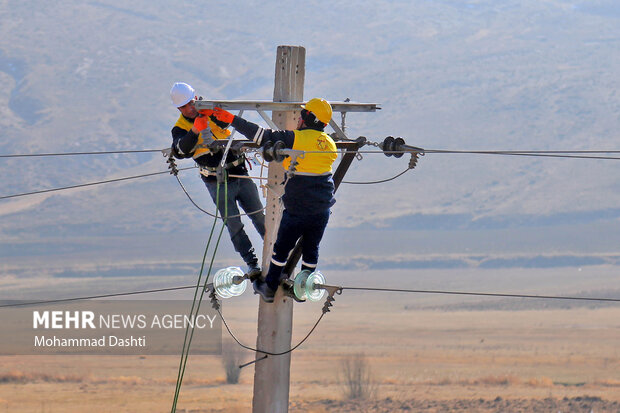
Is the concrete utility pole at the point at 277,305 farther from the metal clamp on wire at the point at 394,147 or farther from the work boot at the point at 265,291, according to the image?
the metal clamp on wire at the point at 394,147

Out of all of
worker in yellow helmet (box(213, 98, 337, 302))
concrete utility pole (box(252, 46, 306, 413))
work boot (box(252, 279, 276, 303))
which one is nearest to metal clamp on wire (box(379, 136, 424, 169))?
concrete utility pole (box(252, 46, 306, 413))

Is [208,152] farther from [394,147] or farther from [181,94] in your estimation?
[394,147]

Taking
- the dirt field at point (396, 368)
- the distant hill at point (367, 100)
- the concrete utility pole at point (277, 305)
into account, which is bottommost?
the concrete utility pole at point (277, 305)

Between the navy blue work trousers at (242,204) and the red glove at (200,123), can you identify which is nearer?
the red glove at (200,123)

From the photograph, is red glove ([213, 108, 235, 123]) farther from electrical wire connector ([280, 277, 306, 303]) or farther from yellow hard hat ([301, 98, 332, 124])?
electrical wire connector ([280, 277, 306, 303])

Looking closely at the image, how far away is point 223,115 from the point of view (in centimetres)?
1208

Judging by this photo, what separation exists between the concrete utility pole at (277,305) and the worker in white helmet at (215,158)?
0.39 meters

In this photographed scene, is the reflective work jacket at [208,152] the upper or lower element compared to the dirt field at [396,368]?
lower

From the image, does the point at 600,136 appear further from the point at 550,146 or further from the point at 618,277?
the point at 618,277

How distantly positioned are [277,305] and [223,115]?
6.73 ft

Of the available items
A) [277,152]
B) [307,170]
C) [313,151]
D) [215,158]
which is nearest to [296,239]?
[307,170]

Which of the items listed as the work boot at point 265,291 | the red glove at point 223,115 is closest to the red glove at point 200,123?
the red glove at point 223,115

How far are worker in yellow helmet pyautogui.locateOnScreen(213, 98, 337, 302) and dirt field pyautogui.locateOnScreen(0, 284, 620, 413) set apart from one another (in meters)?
32.6

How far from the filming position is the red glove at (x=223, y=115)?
11.9m
